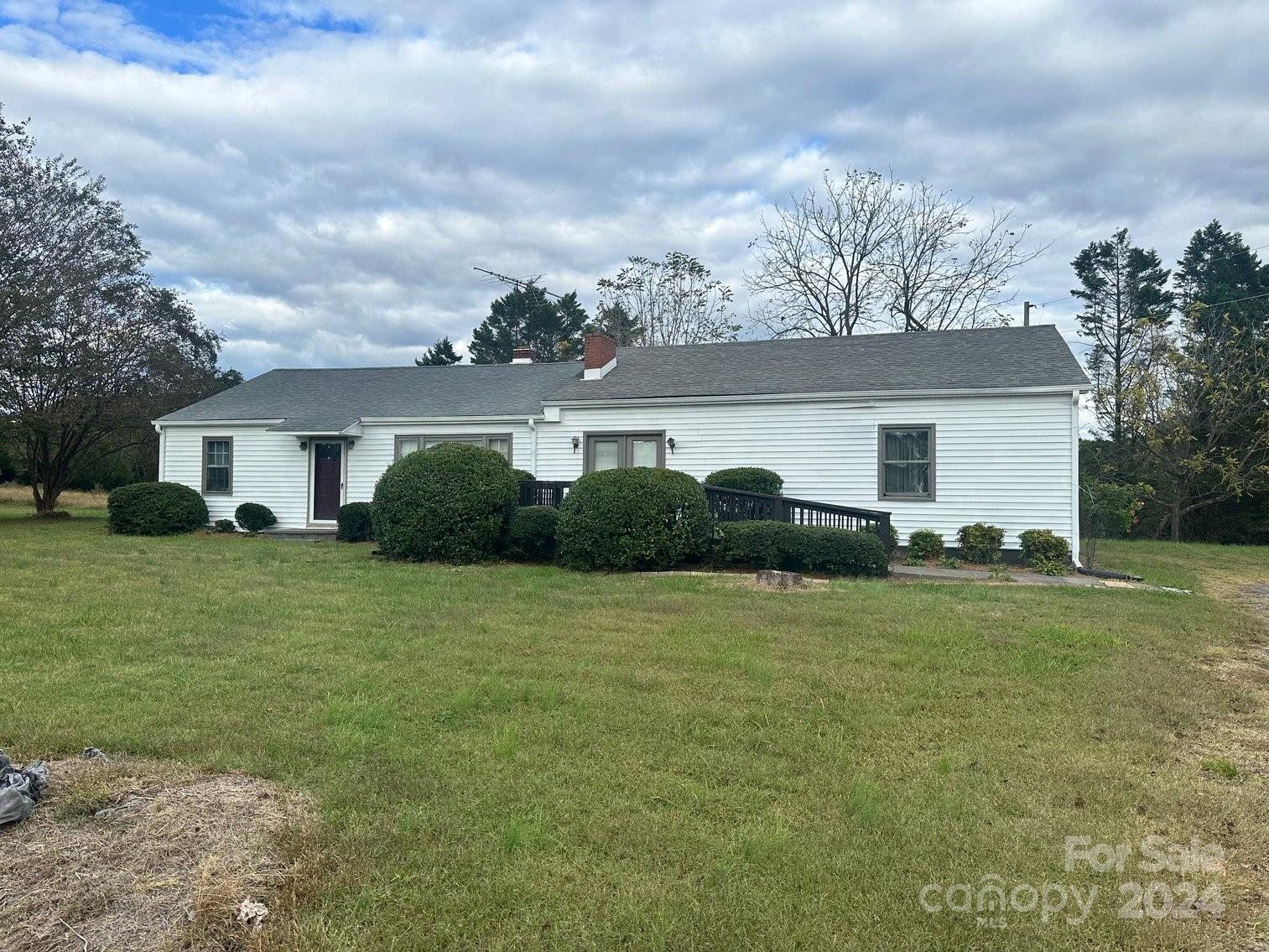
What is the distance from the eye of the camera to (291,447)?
58.1 feet

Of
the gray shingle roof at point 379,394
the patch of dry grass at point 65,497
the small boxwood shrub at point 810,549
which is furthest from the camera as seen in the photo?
the patch of dry grass at point 65,497

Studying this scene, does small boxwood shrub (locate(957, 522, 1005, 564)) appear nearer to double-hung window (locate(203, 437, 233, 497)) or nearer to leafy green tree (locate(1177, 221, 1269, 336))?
leafy green tree (locate(1177, 221, 1269, 336))

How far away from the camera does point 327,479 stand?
17.7m

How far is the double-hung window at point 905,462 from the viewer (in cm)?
1340

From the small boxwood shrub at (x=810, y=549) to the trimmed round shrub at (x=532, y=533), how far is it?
9.21ft

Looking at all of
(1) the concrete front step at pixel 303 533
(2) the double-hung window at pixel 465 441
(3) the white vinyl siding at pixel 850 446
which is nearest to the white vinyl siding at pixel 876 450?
(3) the white vinyl siding at pixel 850 446

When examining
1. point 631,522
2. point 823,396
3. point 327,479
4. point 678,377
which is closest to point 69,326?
point 327,479

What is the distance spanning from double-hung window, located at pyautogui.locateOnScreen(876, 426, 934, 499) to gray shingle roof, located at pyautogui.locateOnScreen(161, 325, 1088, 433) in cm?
82

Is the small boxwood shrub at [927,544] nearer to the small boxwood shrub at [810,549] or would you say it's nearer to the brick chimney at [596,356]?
the small boxwood shrub at [810,549]

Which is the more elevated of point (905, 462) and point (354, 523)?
point (905, 462)

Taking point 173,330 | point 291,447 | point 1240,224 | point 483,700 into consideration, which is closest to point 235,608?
point 483,700

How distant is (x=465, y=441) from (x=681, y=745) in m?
13.7

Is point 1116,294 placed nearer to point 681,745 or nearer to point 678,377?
point 678,377

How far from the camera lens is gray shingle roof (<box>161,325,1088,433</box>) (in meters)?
13.8
